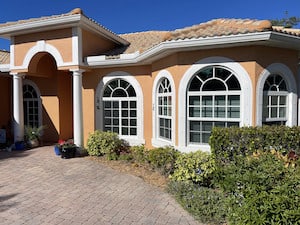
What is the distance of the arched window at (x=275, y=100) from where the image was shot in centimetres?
908

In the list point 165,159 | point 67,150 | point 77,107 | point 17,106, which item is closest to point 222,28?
point 165,159

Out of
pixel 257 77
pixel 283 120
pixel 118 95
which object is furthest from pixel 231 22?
pixel 118 95

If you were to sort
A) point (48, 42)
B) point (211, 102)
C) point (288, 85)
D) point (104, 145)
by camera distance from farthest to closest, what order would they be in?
point (48, 42), point (104, 145), point (288, 85), point (211, 102)

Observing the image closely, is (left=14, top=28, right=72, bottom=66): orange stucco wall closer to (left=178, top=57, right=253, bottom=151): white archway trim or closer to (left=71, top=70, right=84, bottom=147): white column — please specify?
(left=71, top=70, right=84, bottom=147): white column

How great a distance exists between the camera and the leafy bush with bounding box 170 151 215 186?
7500 millimetres

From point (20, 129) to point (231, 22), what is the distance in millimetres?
12186

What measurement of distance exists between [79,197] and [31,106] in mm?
11162

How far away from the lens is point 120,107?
12594 mm

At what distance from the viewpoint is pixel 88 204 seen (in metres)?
6.31

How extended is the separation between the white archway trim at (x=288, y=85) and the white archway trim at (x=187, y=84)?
0.35m

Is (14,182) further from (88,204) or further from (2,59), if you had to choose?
(2,59)

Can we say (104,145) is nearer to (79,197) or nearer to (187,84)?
(79,197)

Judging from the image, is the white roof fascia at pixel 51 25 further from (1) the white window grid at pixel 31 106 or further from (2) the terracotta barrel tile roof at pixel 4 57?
→ (1) the white window grid at pixel 31 106

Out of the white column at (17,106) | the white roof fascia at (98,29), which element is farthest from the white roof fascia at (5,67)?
the white roof fascia at (98,29)
